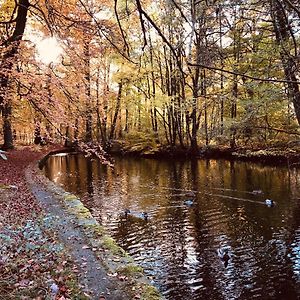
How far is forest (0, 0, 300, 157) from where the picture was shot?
3557mm

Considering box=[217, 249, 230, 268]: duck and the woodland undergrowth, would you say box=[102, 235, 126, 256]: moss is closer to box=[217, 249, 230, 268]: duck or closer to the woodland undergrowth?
the woodland undergrowth

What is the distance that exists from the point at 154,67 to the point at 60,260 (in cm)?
2808

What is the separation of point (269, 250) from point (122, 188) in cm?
876

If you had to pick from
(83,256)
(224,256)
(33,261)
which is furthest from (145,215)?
(33,261)

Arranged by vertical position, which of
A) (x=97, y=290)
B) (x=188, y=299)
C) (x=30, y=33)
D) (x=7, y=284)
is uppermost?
(x=30, y=33)

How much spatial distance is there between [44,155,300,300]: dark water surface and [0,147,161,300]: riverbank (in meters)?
1.05

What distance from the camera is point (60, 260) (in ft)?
18.1

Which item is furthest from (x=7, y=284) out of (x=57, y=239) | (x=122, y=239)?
(x=122, y=239)

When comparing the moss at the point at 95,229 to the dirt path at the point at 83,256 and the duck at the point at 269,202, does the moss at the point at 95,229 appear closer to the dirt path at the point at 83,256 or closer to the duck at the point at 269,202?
the dirt path at the point at 83,256

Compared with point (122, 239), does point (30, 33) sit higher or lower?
higher

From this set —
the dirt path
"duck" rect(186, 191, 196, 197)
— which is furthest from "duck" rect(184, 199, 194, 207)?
the dirt path

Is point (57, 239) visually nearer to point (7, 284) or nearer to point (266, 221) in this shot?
point (7, 284)

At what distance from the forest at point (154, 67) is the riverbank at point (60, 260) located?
187cm

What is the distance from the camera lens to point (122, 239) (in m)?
9.15
